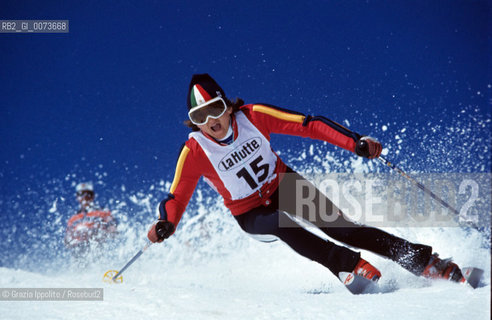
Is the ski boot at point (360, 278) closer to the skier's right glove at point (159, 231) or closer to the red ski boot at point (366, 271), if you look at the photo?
the red ski boot at point (366, 271)

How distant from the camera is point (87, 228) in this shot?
18.7 feet

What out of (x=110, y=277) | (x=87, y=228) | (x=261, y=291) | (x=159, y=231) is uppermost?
(x=87, y=228)

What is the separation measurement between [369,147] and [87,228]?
4478mm

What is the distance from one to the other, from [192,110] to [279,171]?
790 millimetres

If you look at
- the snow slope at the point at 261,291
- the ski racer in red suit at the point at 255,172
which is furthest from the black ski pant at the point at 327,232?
the snow slope at the point at 261,291

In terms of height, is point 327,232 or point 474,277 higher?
point 327,232

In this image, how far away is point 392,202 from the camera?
4.49 meters

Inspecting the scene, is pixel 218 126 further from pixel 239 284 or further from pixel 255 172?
pixel 239 284

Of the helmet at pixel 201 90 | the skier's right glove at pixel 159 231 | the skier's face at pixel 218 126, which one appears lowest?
the skier's right glove at pixel 159 231

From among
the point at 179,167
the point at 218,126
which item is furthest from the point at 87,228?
the point at 218,126

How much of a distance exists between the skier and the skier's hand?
4.04 meters

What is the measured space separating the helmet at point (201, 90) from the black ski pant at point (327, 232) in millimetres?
804

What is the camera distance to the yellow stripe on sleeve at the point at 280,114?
2.88 meters

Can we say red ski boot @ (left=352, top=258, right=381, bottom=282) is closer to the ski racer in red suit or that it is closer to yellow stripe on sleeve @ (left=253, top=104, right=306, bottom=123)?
the ski racer in red suit
